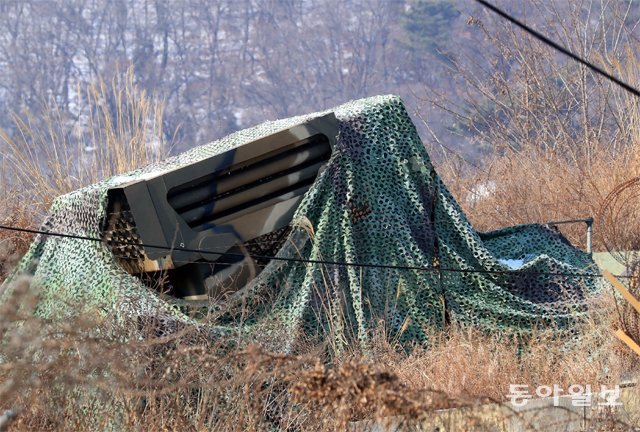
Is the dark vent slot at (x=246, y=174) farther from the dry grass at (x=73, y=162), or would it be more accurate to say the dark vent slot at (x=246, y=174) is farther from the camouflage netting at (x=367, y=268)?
the dry grass at (x=73, y=162)

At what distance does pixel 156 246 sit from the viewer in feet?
19.4

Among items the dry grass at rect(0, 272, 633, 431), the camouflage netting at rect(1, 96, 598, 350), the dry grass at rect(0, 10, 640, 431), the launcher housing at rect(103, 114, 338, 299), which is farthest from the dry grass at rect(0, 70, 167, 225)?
the dry grass at rect(0, 272, 633, 431)

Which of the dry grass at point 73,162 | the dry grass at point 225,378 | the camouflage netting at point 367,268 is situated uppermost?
the dry grass at point 73,162

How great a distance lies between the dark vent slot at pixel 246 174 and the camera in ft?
20.9

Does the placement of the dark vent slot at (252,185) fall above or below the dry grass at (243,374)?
above

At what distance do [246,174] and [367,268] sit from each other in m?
0.84

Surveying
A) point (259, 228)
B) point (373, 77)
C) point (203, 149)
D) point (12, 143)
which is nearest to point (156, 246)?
point (259, 228)

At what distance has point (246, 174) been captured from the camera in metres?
6.50

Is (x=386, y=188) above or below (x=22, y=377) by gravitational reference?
above

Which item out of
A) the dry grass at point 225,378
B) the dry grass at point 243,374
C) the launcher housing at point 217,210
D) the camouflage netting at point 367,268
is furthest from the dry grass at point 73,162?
the dry grass at point 225,378

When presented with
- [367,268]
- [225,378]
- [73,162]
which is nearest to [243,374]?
[225,378]

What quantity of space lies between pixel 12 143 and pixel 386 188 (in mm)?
4074

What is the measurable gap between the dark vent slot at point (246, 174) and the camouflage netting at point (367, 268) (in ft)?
0.53

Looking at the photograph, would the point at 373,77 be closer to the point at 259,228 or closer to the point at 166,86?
the point at 166,86
